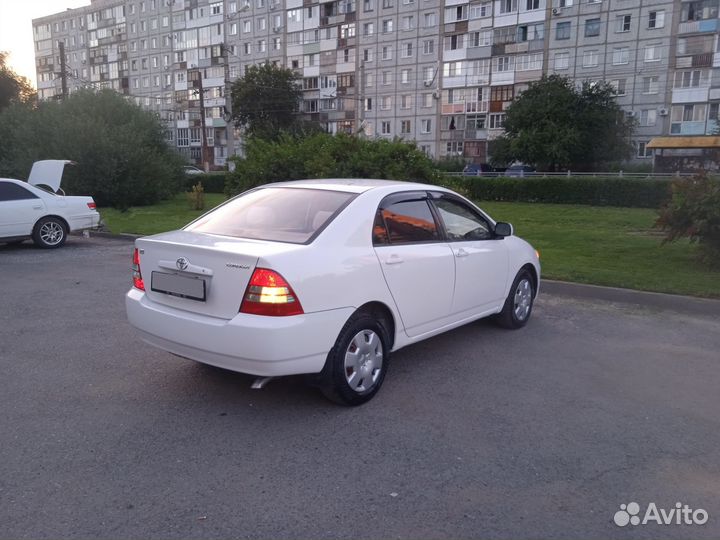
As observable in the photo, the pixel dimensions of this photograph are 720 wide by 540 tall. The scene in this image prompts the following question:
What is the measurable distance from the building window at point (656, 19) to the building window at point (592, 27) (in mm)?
4035

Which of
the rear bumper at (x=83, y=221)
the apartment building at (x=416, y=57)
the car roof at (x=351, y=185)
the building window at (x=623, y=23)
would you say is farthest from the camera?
the building window at (x=623, y=23)

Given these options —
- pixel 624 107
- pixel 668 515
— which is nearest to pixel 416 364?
pixel 668 515

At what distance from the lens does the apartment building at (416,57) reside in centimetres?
5075

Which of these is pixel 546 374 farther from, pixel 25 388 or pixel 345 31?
pixel 345 31

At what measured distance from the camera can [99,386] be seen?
4730 millimetres

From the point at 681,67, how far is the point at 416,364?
54.6 metres

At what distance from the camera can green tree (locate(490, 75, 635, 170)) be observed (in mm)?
44969

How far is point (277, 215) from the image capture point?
4766 millimetres

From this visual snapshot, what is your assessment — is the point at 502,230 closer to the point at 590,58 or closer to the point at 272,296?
the point at 272,296

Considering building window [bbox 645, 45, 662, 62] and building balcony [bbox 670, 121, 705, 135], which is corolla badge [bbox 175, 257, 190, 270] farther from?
building window [bbox 645, 45, 662, 62]

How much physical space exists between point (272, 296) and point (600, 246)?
31.8ft

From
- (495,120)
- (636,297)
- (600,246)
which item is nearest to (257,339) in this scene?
(636,297)

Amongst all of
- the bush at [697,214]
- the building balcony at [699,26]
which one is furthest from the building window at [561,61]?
the bush at [697,214]

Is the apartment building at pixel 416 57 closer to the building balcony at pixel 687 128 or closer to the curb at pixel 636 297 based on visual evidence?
the building balcony at pixel 687 128
